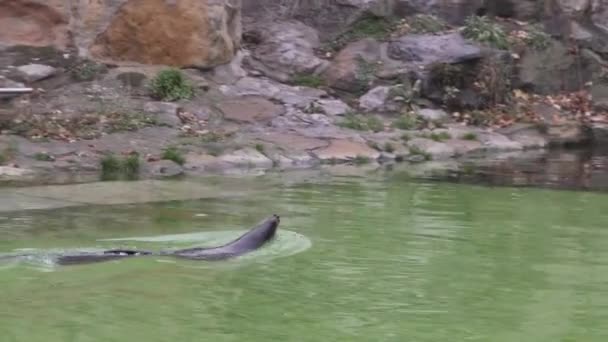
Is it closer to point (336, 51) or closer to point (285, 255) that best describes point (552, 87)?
point (336, 51)

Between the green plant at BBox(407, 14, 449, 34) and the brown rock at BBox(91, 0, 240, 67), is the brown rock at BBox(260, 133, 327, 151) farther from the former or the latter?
the green plant at BBox(407, 14, 449, 34)

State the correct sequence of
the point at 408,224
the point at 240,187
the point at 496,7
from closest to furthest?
the point at 408,224, the point at 240,187, the point at 496,7

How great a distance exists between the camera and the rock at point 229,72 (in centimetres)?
1513

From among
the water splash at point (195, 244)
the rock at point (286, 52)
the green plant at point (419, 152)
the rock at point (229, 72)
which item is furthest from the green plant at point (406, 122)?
the water splash at point (195, 244)

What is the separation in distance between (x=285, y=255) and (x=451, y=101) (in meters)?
9.23

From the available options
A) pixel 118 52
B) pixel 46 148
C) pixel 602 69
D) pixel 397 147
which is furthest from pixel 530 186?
pixel 602 69

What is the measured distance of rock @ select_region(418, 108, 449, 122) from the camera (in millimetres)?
15277

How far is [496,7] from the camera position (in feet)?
61.6

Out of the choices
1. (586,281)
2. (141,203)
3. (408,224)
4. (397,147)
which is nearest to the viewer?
(586,281)

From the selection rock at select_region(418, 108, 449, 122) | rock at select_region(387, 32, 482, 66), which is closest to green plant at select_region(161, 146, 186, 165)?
rock at select_region(418, 108, 449, 122)

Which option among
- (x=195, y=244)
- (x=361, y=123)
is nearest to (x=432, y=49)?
(x=361, y=123)

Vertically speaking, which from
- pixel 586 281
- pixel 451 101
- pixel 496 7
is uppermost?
pixel 496 7

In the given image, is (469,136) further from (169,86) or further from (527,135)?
(169,86)

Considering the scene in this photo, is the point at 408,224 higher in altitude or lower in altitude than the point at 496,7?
lower
